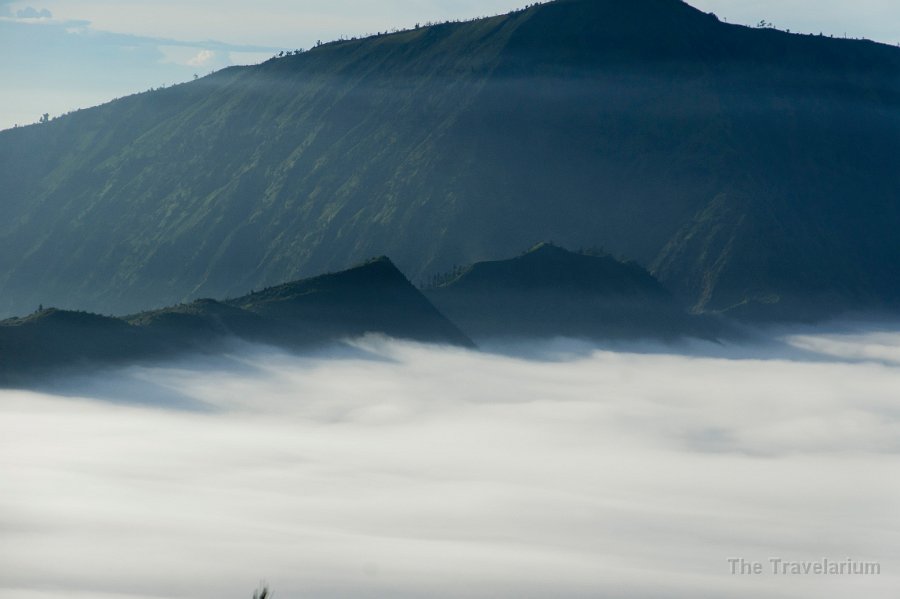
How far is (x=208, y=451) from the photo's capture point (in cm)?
19250

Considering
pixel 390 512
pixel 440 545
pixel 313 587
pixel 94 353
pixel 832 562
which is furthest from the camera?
pixel 94 353

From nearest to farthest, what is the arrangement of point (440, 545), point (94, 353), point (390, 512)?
1. point (440, 545)
2. point (390, 512)
3. point (94, 353)

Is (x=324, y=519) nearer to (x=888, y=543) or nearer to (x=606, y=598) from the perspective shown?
(x=606, y=598)

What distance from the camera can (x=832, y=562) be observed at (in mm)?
165000

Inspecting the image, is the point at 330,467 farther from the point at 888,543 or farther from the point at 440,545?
the point at 888,543

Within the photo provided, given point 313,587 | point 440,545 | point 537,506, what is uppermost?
point 537,506

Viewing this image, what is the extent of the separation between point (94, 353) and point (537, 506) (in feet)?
182

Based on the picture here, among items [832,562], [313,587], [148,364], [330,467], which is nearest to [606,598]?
[313,587]

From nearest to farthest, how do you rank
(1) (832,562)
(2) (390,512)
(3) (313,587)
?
(3) (313,587)
(1) (832,562)
(2) (390,512)

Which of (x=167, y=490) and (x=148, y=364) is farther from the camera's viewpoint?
(x=148, y=364)

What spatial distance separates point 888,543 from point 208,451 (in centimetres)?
8022

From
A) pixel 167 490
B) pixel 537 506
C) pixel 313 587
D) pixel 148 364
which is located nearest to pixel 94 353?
pixel 148 364

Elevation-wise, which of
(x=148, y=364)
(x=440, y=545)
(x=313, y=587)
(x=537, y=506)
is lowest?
(x=313, y=587)

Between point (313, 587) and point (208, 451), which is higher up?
point (208, 451)
